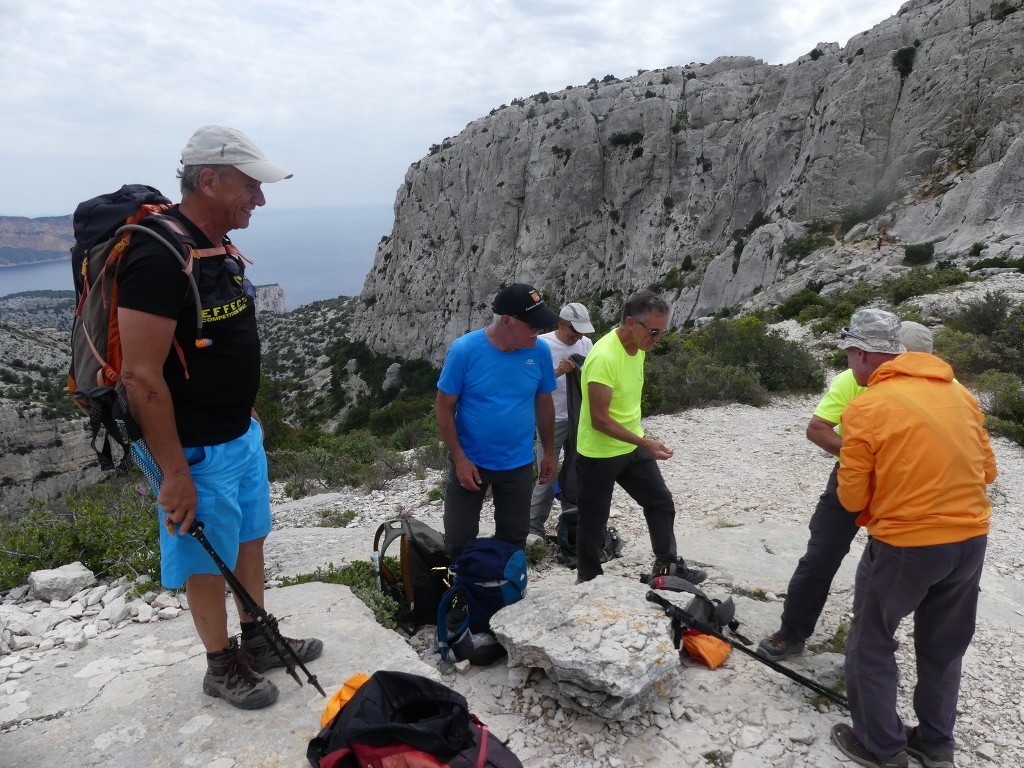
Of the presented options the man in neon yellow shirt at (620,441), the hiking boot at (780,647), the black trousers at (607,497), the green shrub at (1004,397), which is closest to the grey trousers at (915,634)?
the hiking boot at (780,647)

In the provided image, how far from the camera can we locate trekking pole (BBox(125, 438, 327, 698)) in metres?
2.09

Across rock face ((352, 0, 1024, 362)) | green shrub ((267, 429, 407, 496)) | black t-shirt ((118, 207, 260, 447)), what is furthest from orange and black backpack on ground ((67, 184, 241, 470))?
rock face ((352, 0, 1024, 362))

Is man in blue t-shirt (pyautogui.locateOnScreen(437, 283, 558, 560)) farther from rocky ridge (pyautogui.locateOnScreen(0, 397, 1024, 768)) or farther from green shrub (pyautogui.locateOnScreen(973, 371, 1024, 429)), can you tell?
green shrub (pyautogui.locateOnScreen(973, 371, 1024, 429))

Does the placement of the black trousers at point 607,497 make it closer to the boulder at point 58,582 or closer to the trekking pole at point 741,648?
the trekking pole at point 741,648

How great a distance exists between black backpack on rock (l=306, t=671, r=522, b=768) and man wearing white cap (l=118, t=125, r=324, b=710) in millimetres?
548

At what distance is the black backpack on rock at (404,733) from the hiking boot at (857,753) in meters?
→ 1.41

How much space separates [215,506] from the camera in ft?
7.23

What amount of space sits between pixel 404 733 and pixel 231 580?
2.87 feet

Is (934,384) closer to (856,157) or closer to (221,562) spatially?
(221,562)

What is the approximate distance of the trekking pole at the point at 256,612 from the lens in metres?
2.13

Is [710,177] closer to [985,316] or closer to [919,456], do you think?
[985,316]

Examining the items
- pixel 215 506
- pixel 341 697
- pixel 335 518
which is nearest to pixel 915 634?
pixel 341 697

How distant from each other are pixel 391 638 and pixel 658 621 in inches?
51.7

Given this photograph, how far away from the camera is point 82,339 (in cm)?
198
